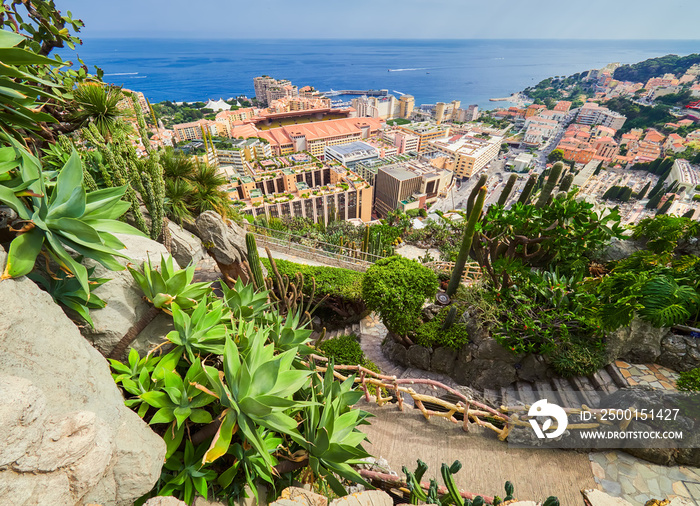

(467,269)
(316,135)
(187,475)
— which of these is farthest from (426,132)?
(187,475)

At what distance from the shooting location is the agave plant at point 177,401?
1789 mm

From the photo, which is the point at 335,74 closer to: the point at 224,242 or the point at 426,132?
the point at 426,132

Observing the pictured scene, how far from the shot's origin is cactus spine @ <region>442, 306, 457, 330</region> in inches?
227

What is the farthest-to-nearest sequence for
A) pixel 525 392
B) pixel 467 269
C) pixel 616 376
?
pixel 467 269
pixel 525 392
pixel 616 376

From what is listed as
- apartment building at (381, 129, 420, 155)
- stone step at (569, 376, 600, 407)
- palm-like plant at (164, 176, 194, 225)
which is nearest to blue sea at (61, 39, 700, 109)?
apartment building at (381, 129, 420, 155)

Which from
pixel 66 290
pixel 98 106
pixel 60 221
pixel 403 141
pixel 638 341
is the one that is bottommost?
pixel 403 141

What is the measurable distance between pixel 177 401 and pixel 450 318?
5.13 m

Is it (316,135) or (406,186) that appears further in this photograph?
(316,135)

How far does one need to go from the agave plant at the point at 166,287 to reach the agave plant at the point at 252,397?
0.80 m

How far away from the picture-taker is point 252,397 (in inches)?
67.8

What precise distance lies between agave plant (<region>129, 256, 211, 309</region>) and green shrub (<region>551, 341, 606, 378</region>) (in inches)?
214

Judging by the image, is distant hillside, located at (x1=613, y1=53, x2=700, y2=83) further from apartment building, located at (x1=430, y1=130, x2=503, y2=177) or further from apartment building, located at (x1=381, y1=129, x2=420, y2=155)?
apartment building, located at (x1=381, y1=129, x2=420, y2=155)

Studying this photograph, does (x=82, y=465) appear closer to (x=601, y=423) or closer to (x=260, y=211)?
(x=601, y=423)

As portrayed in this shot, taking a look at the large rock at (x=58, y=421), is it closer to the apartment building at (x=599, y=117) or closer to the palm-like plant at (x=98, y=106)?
the palm-like plant at (x=98, y=106)
